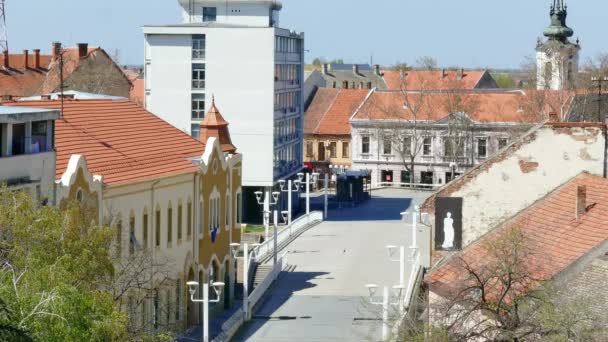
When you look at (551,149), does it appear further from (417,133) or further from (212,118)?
(417,133)

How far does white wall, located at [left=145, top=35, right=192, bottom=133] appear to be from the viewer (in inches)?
3140

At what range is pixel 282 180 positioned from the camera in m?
82.5

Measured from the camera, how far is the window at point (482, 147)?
10038 centimetres

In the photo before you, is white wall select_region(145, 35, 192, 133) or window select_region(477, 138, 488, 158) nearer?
white wall select_region(145, 35, 192, 133)

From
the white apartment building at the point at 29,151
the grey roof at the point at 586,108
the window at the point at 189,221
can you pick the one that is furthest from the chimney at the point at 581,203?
the grey roof at the point at 586,108

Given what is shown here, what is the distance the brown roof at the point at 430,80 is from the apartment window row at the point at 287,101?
17.8 m

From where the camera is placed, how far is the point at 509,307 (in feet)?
82.3

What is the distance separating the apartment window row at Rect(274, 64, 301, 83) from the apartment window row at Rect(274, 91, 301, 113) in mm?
810

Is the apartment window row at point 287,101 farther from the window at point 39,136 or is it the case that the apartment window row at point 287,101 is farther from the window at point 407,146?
the window at point 39,136

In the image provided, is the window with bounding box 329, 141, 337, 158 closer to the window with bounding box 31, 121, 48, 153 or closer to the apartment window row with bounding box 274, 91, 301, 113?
the apartment window row with bounding box 274, 91, 301, 113

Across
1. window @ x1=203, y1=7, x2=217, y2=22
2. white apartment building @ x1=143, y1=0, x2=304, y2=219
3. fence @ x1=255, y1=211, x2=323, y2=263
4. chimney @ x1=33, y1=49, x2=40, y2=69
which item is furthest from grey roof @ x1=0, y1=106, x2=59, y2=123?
chimney @ x1=33, y1=49, x2=40, y2=69

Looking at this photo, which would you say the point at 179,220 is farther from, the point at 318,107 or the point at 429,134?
the point at 318,107

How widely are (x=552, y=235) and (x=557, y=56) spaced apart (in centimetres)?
7925

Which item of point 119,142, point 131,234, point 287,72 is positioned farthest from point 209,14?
point 131,234
